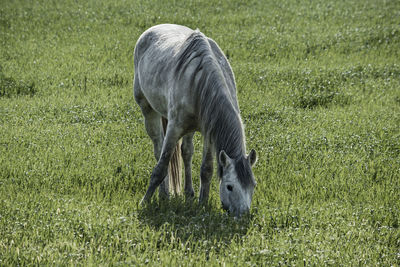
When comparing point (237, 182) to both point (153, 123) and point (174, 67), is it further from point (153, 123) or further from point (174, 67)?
point (153, 123)

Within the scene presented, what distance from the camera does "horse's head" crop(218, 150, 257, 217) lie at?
519cm

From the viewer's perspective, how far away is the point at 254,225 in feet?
18.1

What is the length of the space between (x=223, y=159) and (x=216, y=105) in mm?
689

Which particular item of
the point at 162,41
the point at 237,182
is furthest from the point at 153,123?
the point at 237,182

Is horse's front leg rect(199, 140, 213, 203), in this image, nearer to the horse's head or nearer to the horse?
the horse

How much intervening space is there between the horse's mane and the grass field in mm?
831

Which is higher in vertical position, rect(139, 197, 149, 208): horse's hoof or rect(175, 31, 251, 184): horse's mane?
rect(175, 31, 251, 184): horse's mane

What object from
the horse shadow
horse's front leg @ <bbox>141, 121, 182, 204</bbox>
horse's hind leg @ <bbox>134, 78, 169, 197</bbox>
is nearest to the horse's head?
the horse shadow

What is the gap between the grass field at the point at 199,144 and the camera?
16.6 ft

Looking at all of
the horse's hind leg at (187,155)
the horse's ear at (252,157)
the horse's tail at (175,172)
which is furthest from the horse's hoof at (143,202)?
the horse's ear at (252,157)

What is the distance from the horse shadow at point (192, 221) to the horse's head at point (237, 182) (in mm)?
142

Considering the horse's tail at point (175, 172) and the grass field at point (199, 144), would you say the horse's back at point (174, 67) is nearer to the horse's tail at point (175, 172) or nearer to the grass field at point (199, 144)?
the horse's tail at point (175, 172)

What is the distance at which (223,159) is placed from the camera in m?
5.29

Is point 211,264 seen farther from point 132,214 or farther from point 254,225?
point 132,214
